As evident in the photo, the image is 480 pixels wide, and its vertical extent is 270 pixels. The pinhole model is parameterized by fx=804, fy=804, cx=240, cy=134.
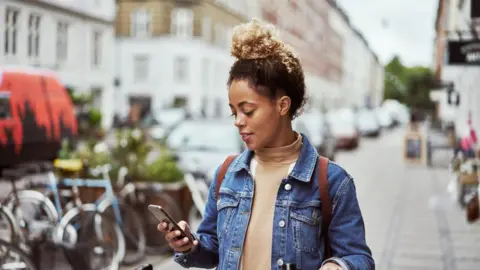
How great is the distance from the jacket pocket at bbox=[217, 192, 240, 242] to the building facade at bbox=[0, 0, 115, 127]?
6.86 m

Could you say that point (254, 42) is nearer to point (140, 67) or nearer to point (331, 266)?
point (331, 266)

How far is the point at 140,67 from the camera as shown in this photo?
145ft

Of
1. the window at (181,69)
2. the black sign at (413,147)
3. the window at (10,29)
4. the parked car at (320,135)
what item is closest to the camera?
the window at (10,29)

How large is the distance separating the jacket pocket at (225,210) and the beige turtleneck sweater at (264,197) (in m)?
0.07

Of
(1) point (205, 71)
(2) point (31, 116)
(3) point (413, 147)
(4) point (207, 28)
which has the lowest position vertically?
(3) point (413, 147)

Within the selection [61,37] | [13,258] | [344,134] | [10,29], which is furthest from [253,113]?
[344,134]

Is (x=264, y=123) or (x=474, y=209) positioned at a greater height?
(x=264, y=123)

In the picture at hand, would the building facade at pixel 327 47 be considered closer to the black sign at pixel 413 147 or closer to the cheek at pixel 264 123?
the black sign at pixel 413 147

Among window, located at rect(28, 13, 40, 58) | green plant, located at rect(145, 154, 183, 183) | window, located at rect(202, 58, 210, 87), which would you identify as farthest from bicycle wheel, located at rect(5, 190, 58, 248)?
window, located at rect(202, 58, 210, 87)

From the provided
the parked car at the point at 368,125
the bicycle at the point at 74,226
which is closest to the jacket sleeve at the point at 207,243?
the bicycle at the point at 74,226

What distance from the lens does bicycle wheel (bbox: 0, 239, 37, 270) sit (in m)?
5.49

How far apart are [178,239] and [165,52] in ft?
140

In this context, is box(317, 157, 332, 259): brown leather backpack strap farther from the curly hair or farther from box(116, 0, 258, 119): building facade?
box(116, 0, 258, 119): building facade

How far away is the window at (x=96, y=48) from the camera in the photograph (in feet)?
42.6
